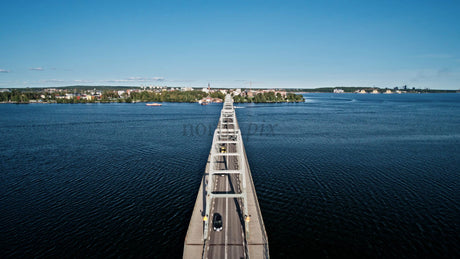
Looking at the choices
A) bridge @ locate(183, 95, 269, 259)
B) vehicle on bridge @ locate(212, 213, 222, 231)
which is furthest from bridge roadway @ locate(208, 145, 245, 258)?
vehicle on bridge @ locate(212, 213, 222, 231)

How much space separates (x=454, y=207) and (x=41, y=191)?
6904cm

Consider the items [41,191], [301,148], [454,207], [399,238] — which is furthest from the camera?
[301,148]

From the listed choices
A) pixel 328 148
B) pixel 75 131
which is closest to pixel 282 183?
pixel 328 148

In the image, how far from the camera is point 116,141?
80.1 metres

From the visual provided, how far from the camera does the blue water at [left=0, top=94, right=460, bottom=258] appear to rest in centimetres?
3028

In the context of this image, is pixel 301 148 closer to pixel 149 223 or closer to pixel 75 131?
pixel 149 223

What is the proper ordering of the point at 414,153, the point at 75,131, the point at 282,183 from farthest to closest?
the point at 75,131
the point at 414,153
the point at 282,183

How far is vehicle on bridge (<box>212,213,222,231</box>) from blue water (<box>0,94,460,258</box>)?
458cm

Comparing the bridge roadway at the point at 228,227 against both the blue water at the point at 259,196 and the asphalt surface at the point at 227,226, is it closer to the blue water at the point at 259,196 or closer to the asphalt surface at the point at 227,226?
the asphalt surface at the point at 227,226

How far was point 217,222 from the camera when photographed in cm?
2928

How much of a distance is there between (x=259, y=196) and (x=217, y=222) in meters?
13.9

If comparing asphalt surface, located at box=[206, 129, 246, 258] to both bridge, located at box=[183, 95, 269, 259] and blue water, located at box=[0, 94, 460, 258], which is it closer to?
bridge, located at box=[183, 95, 269, 259]

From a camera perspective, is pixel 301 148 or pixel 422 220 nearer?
pixel 422 220

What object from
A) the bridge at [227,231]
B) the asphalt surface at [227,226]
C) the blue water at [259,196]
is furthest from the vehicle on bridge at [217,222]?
the blue water at [259,196]
